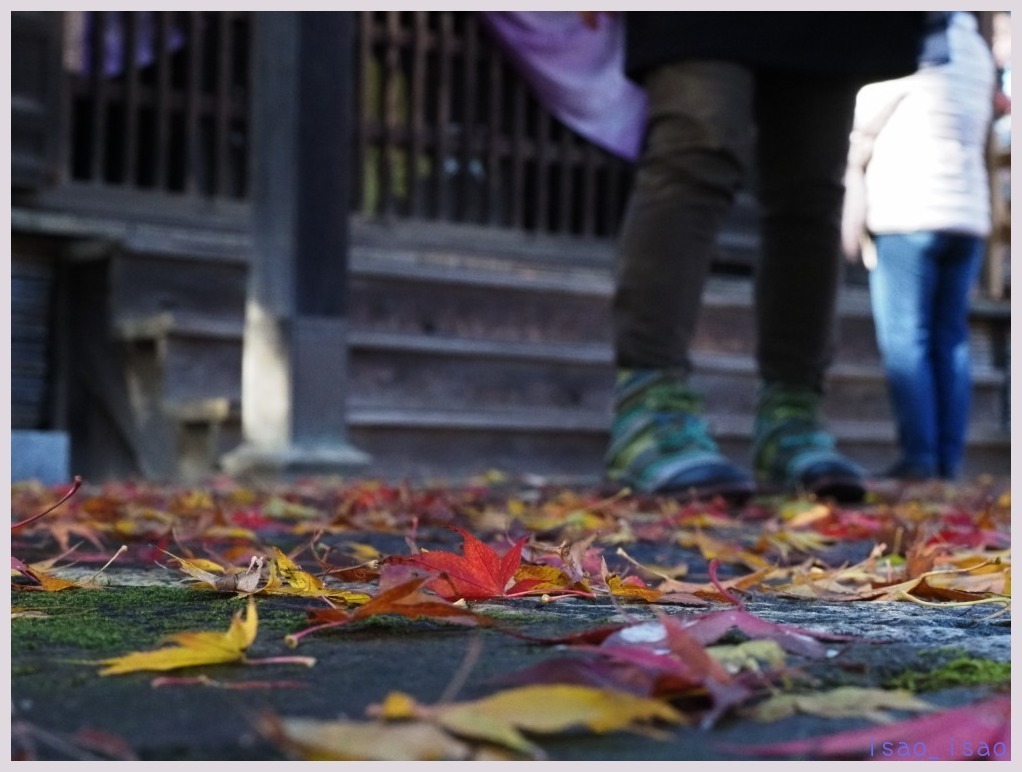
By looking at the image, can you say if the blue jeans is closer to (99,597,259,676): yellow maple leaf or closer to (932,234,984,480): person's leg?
(932,234,984,480): person's leg

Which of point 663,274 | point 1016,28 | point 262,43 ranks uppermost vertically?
point 262,43

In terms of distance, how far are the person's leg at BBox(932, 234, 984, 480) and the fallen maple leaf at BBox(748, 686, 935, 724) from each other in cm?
329

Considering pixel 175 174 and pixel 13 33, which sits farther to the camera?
pixel 175 174

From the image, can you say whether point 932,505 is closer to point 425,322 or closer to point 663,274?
point 663,274

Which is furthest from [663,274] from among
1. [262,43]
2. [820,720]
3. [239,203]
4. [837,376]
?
[239,203]

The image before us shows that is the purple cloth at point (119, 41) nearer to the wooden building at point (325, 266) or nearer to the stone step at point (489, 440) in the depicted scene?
the wooden building at point (325, 266)

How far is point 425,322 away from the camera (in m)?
4.08

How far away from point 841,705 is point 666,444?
5.04 ft

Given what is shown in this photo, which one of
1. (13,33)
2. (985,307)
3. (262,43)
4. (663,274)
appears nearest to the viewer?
(663,274)

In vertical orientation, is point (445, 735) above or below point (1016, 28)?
below

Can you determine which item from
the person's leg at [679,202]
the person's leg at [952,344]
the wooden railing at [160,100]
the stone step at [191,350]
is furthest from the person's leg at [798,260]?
the wooden railing at [160,100]

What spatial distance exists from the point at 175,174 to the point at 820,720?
4.75 meters

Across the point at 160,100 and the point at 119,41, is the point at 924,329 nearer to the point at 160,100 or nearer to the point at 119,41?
the point at 160,100

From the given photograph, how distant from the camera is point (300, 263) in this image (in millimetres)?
3303
